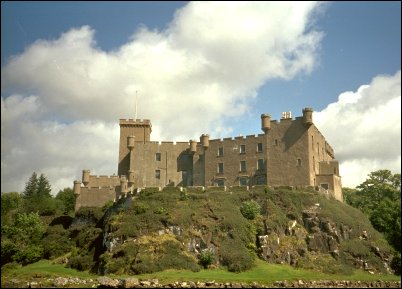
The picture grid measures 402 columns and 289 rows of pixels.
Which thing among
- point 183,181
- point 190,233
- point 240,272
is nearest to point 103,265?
point 190,233

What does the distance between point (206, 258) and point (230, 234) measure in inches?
208

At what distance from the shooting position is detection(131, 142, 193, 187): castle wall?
246 feet

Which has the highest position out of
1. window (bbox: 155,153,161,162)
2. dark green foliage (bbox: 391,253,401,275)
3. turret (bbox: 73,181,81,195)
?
window (bbox: 155,153,161,162)

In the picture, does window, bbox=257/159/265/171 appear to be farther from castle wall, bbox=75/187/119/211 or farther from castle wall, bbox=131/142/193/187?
castle wall, bbox=75/187/119/211

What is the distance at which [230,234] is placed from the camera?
5350 centimetres

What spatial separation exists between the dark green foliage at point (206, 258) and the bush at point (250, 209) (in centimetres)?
922

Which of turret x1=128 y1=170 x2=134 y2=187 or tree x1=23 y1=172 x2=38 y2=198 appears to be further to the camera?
tree x1=23 y1=172 x2=38 y2=198

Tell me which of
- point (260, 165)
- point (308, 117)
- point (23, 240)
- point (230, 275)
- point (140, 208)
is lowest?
point (230, 275)

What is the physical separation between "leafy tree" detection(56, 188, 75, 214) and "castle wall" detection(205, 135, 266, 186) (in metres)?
25.8

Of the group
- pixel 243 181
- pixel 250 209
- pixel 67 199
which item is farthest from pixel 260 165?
pixel 67 199

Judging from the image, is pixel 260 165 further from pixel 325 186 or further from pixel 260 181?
pixel 325 186

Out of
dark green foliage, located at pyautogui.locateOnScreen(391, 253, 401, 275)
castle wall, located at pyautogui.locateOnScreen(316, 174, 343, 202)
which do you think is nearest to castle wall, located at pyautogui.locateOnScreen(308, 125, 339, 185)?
castle wall, located at pyautogui.locateOnScreen(316, 174, 343, 202)

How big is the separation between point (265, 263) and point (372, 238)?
51.3 ft

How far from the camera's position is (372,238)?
5709 cm
